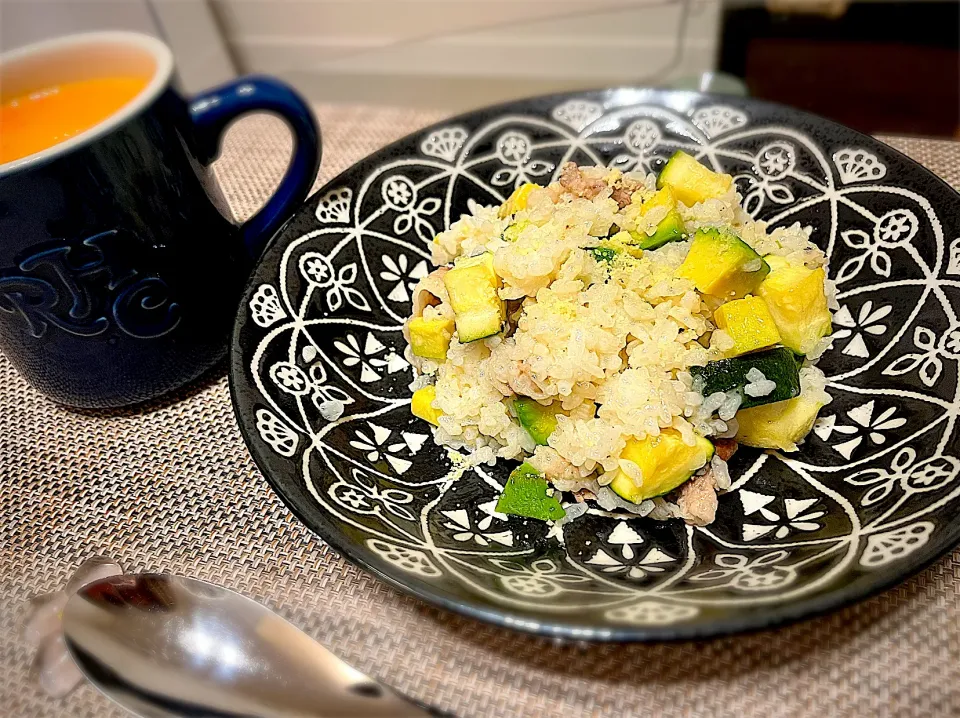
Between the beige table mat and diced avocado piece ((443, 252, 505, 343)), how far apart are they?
0.44 meters

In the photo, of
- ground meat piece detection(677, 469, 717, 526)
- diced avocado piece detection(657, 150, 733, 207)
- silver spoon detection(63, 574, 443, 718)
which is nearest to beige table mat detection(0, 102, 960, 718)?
silver spoon detection(63, 574, 443, 718)

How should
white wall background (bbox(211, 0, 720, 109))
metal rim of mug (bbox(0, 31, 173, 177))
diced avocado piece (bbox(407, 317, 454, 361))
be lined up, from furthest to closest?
1. white wall background (bbox(211, 0, 720, 109))
2. diced avocado piece (bbox(407, 317, 454, 361))
3. metal rim of mug (bbox(0, 31, 173, 177))

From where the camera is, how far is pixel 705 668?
984 millimetres

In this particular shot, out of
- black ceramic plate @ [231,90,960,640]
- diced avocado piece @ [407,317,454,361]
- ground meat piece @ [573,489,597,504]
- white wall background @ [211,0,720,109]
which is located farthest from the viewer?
white wall background @ [211,0,720,109]

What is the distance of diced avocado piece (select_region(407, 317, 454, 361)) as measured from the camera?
128 centimetres

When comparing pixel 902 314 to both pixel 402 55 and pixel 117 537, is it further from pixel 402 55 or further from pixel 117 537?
pixel 402 55

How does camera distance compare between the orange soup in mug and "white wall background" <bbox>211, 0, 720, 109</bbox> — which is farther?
"white wall background" <bbox>211, 0, 720, 109</bbox>

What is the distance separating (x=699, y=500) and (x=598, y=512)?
160 mm

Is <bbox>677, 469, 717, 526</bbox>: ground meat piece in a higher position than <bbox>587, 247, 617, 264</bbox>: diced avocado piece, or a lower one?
lower

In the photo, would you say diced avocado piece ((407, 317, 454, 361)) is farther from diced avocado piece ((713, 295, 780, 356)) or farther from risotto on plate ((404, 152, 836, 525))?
diced avocado piece ((713, 295, 780, 356))

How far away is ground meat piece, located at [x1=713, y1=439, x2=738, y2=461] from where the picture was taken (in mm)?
1200

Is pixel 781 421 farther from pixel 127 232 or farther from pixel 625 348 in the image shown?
pixel 127 232

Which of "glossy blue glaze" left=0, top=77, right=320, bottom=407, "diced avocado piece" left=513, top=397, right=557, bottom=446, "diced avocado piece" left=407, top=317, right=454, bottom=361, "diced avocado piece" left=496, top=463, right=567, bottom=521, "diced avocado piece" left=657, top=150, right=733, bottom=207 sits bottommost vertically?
"diced avocado piece" left=496, top=463, right=567, bottom=521

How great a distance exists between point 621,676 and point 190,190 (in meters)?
1.08
